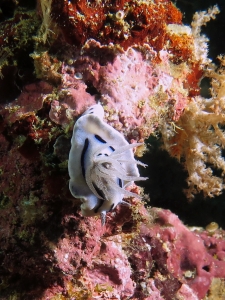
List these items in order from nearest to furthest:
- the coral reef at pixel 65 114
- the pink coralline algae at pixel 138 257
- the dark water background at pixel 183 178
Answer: the coral reef at pixel 65 114 < the pink coralline algae at pixel 138 257 < the dark water background at pixel 183 178

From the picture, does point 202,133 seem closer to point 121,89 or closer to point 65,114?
point 121,89

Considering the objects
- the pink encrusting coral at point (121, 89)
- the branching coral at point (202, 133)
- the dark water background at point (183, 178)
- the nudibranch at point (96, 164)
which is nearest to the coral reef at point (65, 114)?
the pink encrusting coral at point (121, 89)

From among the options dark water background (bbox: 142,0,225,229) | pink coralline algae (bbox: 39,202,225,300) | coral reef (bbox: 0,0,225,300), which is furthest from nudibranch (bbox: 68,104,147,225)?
dark water background (bbox: 142,0,225,229)

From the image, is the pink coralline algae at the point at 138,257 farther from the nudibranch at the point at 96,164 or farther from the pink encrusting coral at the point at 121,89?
the pink encrusting coral at the point at 121,89

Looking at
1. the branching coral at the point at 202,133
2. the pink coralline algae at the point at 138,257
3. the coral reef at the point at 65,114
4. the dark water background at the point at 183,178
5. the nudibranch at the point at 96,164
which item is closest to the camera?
the nudibranch at the point at 96,164

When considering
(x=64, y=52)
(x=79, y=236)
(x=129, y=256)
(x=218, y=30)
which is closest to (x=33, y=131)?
(x=64, y=52)

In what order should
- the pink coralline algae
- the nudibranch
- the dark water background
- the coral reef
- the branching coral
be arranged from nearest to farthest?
the nudibranch < the coral reef < the pink coralline algae < the branching coral < the dark water background

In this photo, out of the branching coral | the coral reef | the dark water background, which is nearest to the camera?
the coral reef

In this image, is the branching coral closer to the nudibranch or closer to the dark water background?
the nudibranch

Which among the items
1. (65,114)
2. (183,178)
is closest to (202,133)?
(65,114)
